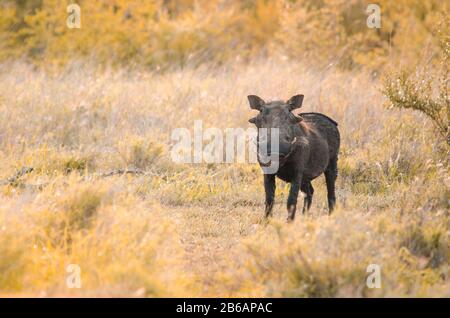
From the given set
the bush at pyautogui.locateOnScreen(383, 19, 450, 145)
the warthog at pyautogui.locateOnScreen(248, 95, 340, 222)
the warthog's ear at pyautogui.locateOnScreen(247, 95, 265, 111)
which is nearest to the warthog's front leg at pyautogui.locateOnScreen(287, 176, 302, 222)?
the warthog at pyautogui.locateOnScreen(248, 95, 340, 222)

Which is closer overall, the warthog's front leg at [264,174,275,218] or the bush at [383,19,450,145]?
the warthog's front leg at [264,174,275,218]

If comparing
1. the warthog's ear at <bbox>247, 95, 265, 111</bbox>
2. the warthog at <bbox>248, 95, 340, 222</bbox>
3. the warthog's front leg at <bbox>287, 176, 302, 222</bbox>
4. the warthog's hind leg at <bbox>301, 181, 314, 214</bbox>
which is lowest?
the warthog's hind leg at <bbox>301, 181, 314, 214</bbox>

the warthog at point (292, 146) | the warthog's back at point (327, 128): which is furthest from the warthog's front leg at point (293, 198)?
the warthog's back at point (327, 128)

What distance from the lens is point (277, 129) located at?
23.8 ft

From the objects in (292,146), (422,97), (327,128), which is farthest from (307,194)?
(422,97)

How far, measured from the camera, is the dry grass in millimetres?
5738

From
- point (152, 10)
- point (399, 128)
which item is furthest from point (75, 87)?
point (152, 10)

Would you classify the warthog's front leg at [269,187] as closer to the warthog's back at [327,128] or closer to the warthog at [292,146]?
the warthog at [292,146]

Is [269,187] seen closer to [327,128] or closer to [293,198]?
[293,198]

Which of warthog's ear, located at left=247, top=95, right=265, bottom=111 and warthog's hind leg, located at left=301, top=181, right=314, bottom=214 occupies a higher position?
warthog's ear, located at left=247, top=95, right=265, bottom=111

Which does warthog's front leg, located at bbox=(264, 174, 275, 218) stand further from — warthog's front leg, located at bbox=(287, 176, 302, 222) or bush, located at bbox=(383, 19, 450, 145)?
bush, located at bbox=(383, 19, 450, 145)

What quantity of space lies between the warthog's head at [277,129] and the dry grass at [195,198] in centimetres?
74
